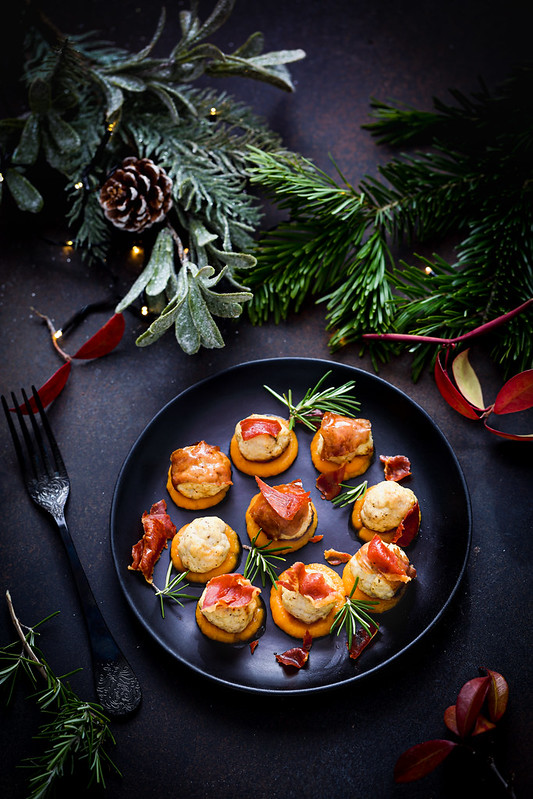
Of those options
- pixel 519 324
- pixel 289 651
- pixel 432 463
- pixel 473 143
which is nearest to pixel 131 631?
pixel 289 651

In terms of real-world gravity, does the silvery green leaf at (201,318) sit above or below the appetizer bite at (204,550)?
above

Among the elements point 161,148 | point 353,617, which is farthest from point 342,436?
point 161,148

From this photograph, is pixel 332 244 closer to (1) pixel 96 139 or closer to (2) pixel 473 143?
(2) pixel 473 143

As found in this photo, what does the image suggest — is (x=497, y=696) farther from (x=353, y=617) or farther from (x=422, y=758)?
(x=353, y=617)

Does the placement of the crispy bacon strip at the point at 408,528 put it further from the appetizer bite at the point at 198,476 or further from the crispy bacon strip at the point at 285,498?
the appetizer bite at the point at 198,476

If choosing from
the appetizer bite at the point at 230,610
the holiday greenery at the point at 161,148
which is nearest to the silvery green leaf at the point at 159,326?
the holiday greenery at the point at 161,148

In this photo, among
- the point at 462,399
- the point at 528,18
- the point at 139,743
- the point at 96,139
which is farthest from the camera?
the point at 528,18
